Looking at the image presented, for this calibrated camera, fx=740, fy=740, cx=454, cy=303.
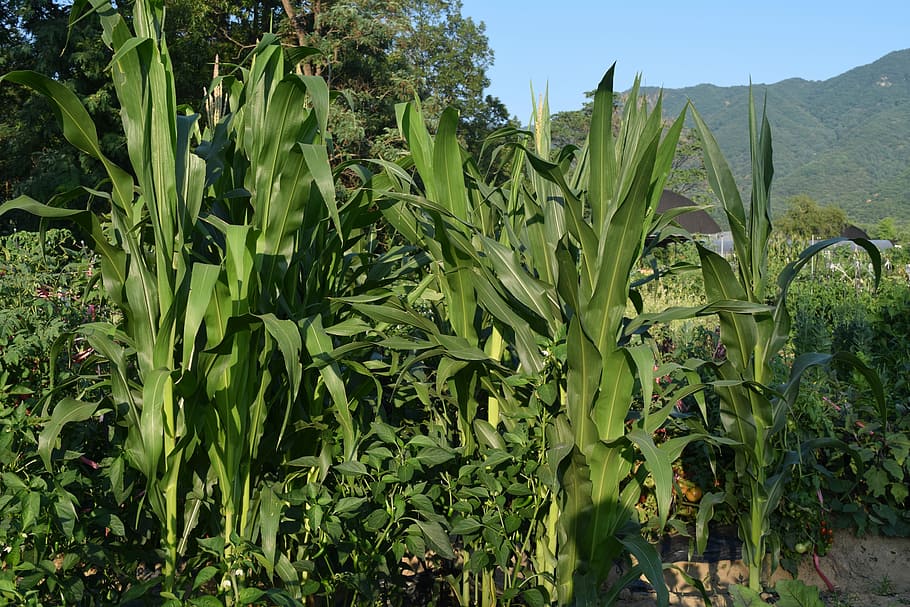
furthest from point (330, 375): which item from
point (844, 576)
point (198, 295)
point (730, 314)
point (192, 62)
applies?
point (192, 62)

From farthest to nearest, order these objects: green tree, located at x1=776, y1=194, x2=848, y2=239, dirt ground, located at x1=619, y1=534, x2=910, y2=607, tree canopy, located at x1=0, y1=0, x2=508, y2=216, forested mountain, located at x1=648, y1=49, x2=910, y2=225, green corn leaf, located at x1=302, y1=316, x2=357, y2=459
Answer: forested mountain, located at x1=648, y1=49, x2=910, y2=225, green tree, located at x1=776, y1=194, x2=848, y2=239, tree canopy, located at x1=0, y1=0, x2=508, y2=216, dirt ground, located at x1=619, y1=534, x2=910, y2=607, green corn leaf, located at x1=302, y1=316, x2=357, y2=459

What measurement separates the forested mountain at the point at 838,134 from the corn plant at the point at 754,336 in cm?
7763

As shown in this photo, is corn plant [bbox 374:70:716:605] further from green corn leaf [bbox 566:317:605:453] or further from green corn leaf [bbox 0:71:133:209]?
green corn leaf [bbox 0:71:133:209]

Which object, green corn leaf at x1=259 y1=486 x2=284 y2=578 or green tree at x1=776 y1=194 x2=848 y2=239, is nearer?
green corn leaf at x1=259 y1=486 x2=284 y2=578

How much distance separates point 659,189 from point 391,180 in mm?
800

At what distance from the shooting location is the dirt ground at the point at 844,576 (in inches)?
99.3

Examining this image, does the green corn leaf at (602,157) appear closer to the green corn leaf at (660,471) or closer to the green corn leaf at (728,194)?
the green corn leaf at (728,194)

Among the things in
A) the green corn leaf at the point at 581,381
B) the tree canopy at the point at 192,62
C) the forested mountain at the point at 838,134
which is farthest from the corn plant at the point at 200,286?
the forested mountain at the point at 838,134

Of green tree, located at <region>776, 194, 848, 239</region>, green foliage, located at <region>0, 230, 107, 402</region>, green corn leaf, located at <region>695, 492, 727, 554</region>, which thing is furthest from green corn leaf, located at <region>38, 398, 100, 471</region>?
green tree, located at <region>776, 194, 848, 239</region>

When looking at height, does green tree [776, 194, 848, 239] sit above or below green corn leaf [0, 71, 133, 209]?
below

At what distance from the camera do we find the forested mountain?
292 ft

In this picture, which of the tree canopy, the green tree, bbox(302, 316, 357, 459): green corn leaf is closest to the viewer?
bbox(302, 316, 357, 459): green corn leaf

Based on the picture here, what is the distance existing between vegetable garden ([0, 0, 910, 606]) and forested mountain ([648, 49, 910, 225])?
7778 cm

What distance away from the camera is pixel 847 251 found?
9.54m
